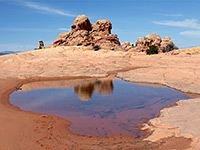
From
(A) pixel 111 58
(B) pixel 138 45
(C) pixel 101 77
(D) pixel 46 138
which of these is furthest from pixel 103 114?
(B) pixel 138 45

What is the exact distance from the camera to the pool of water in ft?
33.0

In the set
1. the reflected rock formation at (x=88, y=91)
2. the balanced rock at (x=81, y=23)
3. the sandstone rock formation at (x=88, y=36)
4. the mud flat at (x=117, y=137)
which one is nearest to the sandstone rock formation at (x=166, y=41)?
the sandstone rock formation at (x=88, y=36)

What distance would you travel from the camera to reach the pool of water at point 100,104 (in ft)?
33.0

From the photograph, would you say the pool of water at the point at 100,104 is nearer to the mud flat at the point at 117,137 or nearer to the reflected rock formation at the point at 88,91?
the reflected rock formation at the point at 88,91

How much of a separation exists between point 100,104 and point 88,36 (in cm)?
5710

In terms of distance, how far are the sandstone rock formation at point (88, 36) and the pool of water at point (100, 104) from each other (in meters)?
45.8

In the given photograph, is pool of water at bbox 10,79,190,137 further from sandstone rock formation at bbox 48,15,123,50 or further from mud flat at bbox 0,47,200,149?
sandstone rock formation at bbox 48,15,123,50

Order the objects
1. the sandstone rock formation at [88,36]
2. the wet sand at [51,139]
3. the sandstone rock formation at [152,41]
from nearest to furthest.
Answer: the wet sand at [51,139] < the sandstone rock formation at [88,36] < the sandstone rock formation at [152,41]

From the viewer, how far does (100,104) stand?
14.1 meters

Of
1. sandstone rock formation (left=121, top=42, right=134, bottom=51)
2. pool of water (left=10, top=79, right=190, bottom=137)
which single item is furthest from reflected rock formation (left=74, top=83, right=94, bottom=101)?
sandstone rock formation (left=121, top=42, right=134, bottom=51)

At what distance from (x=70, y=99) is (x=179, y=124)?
→ 374 inches

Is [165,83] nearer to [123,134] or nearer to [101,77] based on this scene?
[101,77]

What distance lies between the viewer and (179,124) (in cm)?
880

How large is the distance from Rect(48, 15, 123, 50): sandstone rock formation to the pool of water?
45.8m
